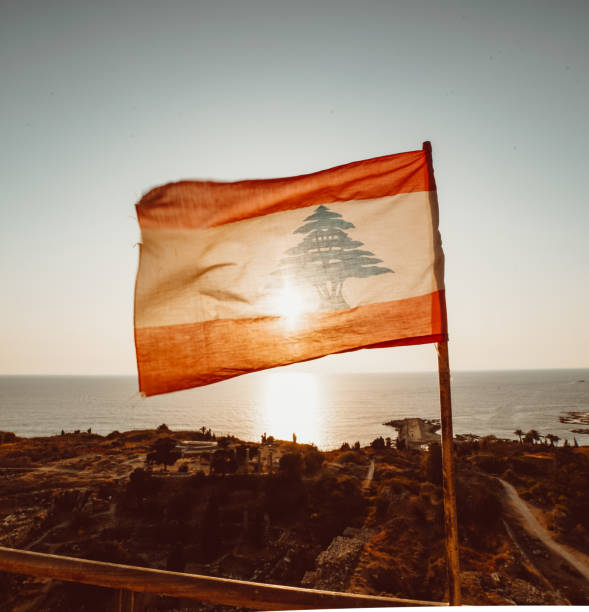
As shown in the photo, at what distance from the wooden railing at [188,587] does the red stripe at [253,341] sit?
1.51m

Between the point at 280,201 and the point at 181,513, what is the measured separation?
34.1 metres

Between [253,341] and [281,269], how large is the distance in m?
0.75

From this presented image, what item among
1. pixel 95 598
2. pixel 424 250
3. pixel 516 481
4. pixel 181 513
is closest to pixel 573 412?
pixel 516 481

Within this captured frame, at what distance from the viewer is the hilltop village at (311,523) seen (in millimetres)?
21359

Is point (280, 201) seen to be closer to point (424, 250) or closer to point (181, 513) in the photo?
point (424, 250)

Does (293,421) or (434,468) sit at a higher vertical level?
(434,468)

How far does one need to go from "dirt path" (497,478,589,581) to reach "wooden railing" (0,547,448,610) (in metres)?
28.2

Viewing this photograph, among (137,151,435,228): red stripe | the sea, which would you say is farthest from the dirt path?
the sea

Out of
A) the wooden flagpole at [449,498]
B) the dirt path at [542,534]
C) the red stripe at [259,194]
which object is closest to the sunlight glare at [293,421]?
the dirt path at [542,534]

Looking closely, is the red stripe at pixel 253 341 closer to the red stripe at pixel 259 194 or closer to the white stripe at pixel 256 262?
the white stripe at pixel 256 262

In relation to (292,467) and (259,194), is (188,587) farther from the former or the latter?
(292,467)

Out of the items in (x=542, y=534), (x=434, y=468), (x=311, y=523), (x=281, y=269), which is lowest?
(x=542, y=534)

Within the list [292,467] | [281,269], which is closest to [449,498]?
[281,269]

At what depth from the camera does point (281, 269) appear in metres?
4.23
